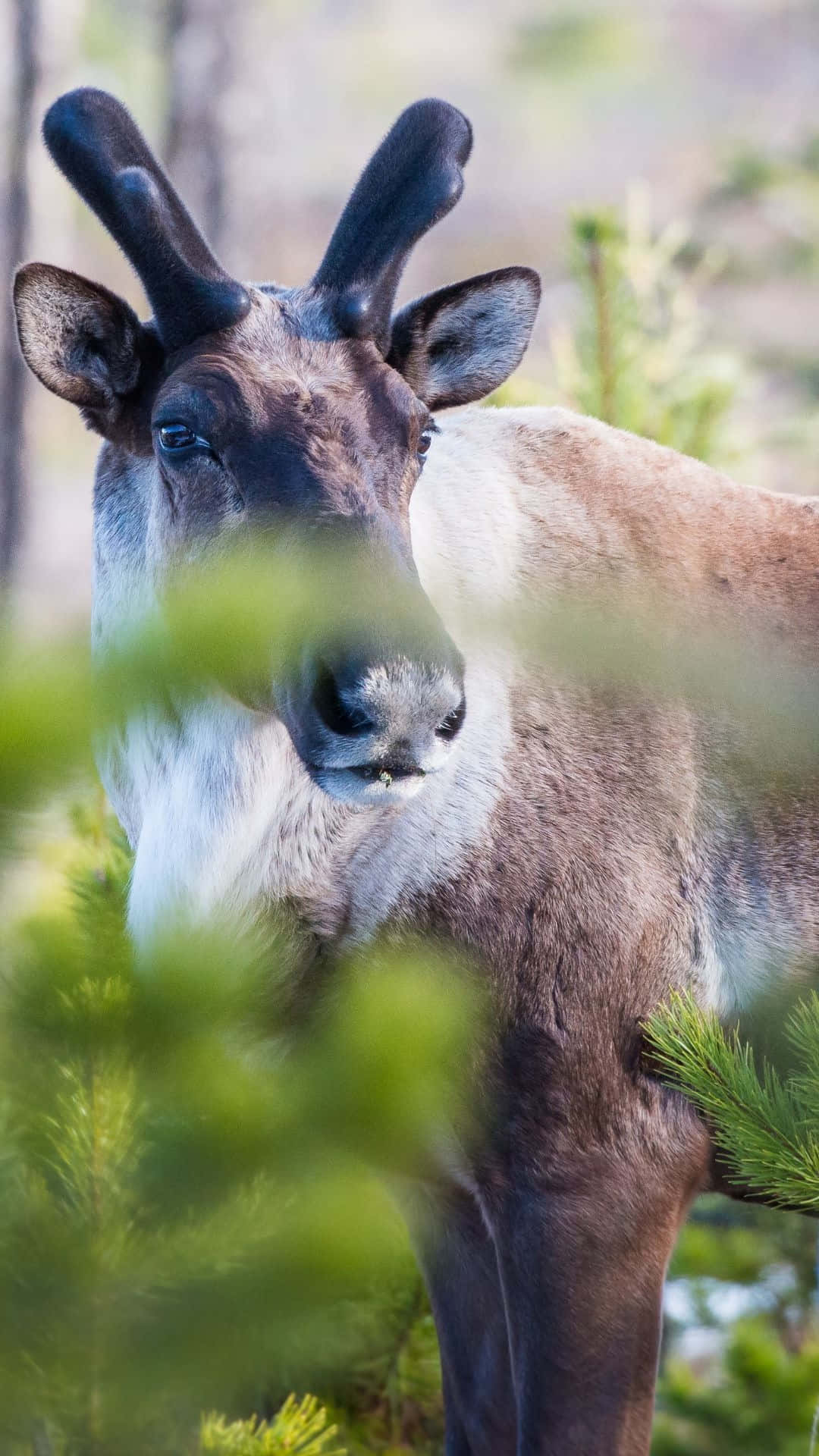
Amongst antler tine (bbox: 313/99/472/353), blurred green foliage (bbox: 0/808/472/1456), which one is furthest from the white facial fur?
blurred green foliage (bbox: 0/808/472/1456)

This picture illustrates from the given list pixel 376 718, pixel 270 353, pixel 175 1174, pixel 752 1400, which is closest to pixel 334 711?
pixel 376 718

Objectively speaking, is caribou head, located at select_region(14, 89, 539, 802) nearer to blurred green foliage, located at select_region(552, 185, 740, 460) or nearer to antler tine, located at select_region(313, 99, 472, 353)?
antler tine, located at select_region(313, 99, 472, 353)

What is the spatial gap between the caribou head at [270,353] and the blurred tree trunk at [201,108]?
615cm

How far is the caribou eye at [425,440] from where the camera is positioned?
10.1 feet

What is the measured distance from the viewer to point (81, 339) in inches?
124

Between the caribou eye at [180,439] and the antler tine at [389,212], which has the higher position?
the antler tine at [389,212]

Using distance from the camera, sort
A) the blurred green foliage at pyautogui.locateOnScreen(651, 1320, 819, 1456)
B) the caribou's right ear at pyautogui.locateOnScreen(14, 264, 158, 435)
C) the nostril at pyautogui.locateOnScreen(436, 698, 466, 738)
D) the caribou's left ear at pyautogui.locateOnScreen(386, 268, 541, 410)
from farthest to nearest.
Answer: the blurred green foliage at pyautogui.locateOnScreen(651, 1320, 819, 1456) < the caribou's left ear at pyautogui.locateOnScreen(386, 268, 541, 410) < the caribou's right ear at pyautogui.locateOnScreen(14, 264, 158, 435) < the nostril at pyautogui.locateOnScreen(436, 698, 466, 738)

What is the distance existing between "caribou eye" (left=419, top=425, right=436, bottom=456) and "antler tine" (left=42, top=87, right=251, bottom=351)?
448mm

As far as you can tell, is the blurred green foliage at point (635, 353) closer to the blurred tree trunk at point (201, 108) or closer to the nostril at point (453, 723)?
the nostril at point (453, 723)

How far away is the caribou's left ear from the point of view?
337 cm

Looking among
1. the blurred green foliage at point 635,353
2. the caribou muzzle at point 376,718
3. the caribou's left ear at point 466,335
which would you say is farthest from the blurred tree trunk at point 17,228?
the caribou muzzle at point 376,718

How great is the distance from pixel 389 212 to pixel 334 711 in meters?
1.30

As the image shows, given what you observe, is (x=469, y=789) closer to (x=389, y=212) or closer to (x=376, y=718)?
(x=376, y=718)

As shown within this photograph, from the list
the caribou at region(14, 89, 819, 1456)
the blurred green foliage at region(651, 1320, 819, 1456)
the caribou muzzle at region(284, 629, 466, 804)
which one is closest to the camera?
the caribou muzzle at region(284, 629, 466, 804)
